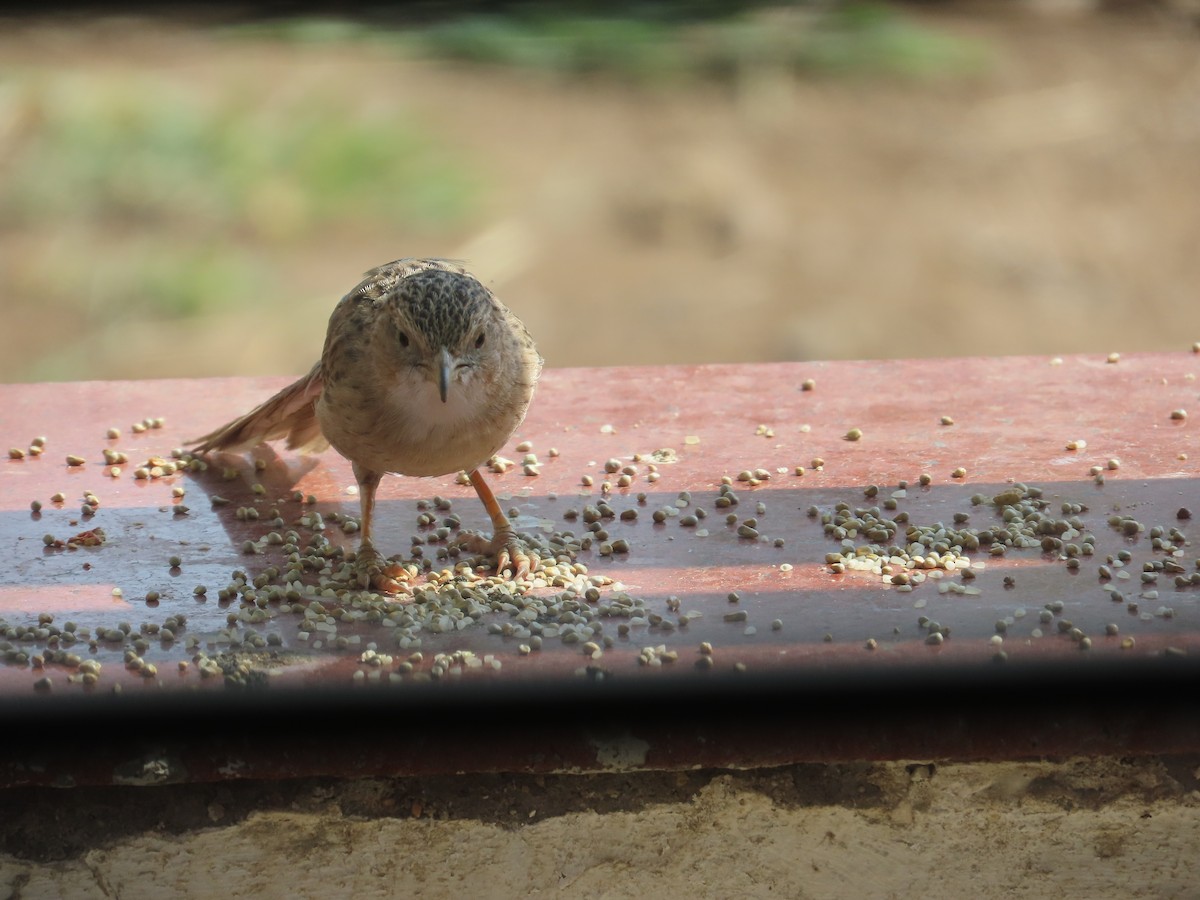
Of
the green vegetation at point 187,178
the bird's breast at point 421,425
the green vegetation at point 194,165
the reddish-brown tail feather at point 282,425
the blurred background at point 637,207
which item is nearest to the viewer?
the bird's breast at point 421,425

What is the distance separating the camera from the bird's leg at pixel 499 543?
11.7 ft

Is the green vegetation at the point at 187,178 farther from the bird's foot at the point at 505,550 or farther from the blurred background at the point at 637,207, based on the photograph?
the bird's foot at the point at 505,550

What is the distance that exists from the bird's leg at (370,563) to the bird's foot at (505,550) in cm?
22

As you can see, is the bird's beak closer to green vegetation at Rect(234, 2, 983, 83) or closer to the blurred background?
green vegetation at Rect(234, 2, 983, 83)

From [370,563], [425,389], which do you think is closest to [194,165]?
[425,389]

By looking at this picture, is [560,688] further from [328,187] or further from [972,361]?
[328,187]

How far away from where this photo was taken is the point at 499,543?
367 cm

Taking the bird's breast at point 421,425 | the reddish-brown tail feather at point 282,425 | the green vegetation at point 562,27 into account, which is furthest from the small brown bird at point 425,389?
the green vegetation at point 562,27

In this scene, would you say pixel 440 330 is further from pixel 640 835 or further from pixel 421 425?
A: pixel 640 835

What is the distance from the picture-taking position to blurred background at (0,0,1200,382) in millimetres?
9867

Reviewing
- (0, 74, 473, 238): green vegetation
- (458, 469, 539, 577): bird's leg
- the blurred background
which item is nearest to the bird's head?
(458, 469, 539, 577): bird's leg

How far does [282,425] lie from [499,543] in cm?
89

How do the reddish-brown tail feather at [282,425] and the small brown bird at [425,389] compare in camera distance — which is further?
the reddish-brown tail feather at [282,425]

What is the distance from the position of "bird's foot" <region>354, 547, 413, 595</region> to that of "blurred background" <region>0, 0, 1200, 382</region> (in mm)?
5844
